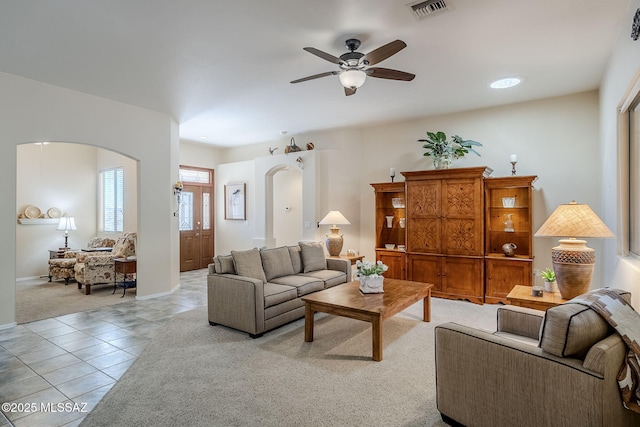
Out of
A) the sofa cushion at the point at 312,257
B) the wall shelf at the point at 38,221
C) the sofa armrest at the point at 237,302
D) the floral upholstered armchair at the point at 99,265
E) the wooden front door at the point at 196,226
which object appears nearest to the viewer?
the sofa armrest at the point at 237,302

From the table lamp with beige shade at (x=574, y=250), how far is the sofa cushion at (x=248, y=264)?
309 cm

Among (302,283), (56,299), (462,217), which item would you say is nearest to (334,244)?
(302,283)

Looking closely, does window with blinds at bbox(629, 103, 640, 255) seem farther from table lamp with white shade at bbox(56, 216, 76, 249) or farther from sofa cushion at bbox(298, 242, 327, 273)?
table lamp with white shade at bbox(56, 216, 76, 249)

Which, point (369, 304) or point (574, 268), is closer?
point (574, 268)

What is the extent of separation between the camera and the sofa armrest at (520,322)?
2469 millimetres

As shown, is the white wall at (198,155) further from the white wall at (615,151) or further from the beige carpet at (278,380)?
the white wall at (615,151)

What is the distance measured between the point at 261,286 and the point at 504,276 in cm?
360

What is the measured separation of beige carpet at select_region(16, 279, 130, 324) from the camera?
4.73 m

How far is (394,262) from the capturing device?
19.9 feet

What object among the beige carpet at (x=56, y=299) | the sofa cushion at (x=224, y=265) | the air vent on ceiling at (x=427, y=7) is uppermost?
the air vent on ceiling at (x=427, y=7)

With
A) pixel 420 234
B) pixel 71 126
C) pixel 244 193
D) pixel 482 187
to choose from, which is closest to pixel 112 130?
pixel 71 126

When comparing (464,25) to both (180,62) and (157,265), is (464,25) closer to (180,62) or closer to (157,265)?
(180,62)

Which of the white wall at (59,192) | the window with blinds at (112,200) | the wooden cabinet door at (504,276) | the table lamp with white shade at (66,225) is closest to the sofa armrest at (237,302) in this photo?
the wooden cabinet door at (504,276)

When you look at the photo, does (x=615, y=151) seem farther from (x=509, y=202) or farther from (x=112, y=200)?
(x=112, y=200)
